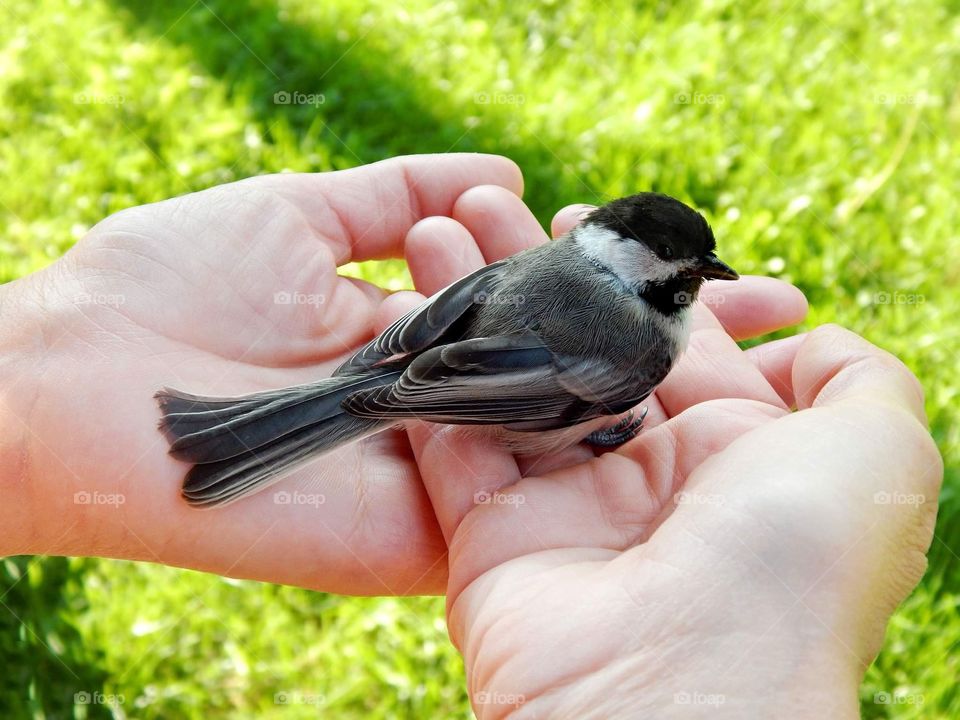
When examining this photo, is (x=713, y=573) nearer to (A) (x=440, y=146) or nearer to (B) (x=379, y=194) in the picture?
(B) (x=379, y=194)

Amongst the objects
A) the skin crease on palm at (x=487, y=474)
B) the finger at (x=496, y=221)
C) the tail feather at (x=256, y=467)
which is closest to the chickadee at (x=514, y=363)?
the tail feather at (x=256, y=467)

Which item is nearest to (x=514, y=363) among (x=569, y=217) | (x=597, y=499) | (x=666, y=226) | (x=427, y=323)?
(x=427, y=323)

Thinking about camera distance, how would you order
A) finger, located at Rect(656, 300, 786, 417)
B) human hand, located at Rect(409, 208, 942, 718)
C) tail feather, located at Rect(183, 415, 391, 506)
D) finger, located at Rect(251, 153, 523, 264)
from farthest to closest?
finger, located at Rect(251, 153, 523, 264), finger, located at Rect(656, 300, 786, 417), tail feather, located at Rect(183, 415, 391, 506), human hand, located at Rect(409, 208, 942, 718)

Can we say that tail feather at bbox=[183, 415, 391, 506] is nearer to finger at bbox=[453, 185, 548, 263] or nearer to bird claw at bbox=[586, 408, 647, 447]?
bird claw at bbox=[586, 408, 647, 447]

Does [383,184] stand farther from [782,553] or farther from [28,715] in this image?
[28,715]

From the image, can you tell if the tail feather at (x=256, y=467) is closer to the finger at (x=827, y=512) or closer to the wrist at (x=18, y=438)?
the wrist at (x=18, y=438)

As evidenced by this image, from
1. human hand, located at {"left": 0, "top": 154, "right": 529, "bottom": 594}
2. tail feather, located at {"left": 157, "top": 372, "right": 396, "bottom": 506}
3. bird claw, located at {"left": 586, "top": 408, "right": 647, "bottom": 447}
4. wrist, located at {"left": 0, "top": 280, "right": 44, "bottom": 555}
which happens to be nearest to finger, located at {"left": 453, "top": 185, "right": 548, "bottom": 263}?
human hand, located at {"left": 0, "top": 154, "right": 529, "bottom": 594}
